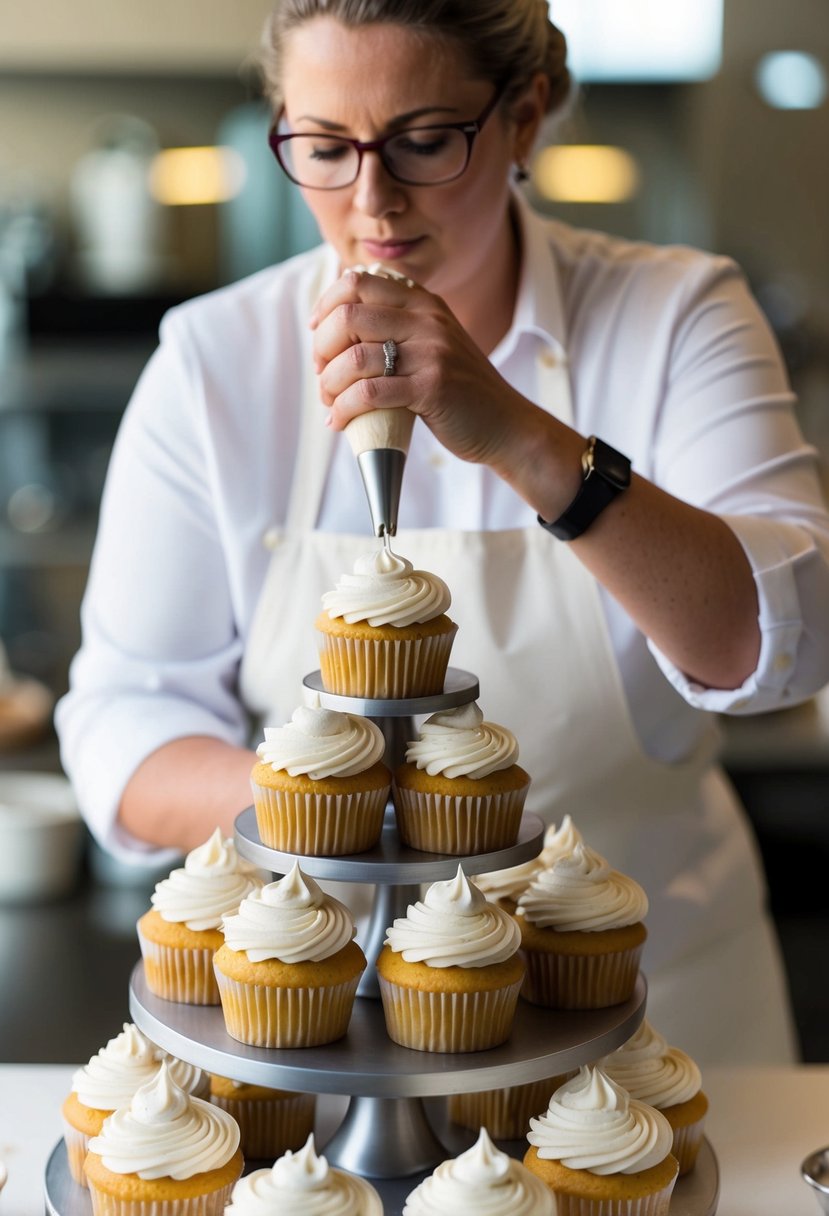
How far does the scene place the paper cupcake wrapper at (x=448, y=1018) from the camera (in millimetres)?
991

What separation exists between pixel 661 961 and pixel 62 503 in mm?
2385

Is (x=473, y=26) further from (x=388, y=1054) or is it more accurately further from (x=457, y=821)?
(x=388, y=1054)

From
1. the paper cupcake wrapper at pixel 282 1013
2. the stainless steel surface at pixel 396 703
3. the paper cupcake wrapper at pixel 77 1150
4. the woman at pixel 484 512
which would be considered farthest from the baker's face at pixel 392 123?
the paper cupcake wrapper at pixel 77 1150

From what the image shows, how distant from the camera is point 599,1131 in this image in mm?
993

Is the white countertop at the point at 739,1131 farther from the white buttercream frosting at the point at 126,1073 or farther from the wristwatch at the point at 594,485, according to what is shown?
the wristwatch at the point at 594,485

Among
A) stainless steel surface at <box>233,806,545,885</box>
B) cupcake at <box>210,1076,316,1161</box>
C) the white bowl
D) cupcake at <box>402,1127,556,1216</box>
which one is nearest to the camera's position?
cupcake at <box>402,1127,556,1216</box>

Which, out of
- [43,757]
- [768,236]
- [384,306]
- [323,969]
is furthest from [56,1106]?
[768,236]

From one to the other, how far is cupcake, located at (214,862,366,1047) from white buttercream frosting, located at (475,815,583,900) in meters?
0.19

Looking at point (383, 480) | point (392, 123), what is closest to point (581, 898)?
point (383, 480)

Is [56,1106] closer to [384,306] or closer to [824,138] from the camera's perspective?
[384,306]

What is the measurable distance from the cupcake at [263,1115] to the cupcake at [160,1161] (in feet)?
0.38

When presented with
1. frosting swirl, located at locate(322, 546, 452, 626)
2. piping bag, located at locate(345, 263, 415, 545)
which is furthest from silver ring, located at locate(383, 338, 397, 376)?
frosting swirl, located at locate(322, 546, 452, 626)

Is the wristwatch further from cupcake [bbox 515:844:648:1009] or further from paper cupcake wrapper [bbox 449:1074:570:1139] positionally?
paper cupcake wrapper [bbox 449:1074:570:1139]

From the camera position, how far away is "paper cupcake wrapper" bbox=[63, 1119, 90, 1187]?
1050mm
